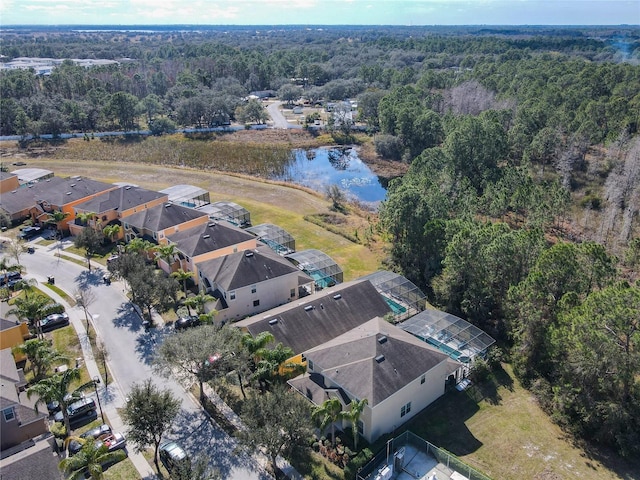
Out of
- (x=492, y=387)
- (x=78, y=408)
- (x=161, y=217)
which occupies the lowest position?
(x=492, y=387)

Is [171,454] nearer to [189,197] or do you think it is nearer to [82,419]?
[82,419]

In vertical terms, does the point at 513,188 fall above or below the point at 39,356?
below

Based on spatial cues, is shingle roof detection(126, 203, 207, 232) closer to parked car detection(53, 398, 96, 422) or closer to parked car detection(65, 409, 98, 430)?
parked car detection(53, 398, 96, 422)

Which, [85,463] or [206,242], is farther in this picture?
[206,242]

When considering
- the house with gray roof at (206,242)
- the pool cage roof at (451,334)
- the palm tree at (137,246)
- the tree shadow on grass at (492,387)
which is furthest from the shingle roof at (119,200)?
the tree shadow on grass at (492,387)

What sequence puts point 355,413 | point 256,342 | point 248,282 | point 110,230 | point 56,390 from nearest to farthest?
point 355,413 < point 56,390 < point 256,342 < point 248,282 < point 110,230

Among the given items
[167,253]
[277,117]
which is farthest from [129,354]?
[277,117]

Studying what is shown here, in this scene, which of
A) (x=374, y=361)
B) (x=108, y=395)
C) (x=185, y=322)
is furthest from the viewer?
(x=185, y=322)
